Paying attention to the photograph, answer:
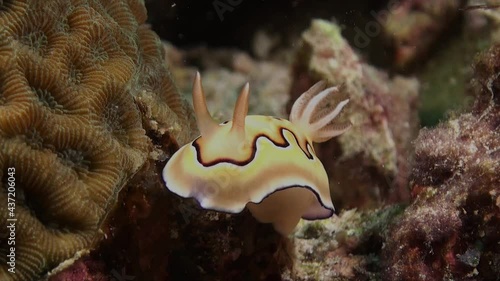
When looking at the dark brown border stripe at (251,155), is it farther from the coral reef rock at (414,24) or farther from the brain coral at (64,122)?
the coral reef rock at (414,24)

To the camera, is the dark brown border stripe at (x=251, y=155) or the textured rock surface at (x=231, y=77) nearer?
the dark brown border stripe at (x=251, y=155)

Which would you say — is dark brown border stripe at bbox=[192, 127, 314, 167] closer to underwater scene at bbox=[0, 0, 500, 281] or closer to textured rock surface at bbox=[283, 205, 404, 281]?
underwater scene at bbox=[0, 0, 500, 281]

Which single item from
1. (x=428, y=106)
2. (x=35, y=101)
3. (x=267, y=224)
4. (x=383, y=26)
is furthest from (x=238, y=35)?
(x=35, y=101)

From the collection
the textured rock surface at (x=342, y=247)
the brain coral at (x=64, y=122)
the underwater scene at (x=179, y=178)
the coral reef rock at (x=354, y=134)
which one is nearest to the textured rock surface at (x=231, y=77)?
the coral reef rock at (x=354, y=134)

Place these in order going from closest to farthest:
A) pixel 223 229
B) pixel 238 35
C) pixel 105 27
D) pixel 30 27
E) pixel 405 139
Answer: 1. pixel 30 27
2. pixel 105 27
3. pixel 223 229
4. pixel 405 139
5. pixel 238 35

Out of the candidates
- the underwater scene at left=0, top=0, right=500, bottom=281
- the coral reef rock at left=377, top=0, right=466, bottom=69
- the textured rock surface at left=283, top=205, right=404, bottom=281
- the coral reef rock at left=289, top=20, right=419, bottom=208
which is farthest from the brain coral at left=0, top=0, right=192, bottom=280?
the coral reef rock at left=377, top=0, right=466, bottom=69

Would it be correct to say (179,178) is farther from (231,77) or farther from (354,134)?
(231,77)

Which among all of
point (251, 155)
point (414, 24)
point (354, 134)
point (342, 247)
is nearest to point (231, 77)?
point (414, 24)

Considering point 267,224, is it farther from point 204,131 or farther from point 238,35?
point 238,35
